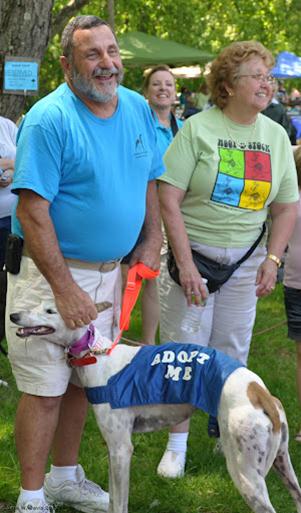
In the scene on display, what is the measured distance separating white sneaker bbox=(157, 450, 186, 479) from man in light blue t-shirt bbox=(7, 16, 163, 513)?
0.93 m

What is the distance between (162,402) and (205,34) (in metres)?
23.6

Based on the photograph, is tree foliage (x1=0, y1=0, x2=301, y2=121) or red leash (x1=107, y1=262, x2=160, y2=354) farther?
tree foliage (x1=0, y1=0, x2=301, y2=121)

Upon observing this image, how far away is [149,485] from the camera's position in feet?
13.4

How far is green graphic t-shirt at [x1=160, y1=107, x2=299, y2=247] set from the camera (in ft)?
12.8

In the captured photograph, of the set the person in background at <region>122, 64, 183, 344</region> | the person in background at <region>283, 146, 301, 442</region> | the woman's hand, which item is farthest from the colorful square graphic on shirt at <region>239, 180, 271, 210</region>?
the person in background at <region>122, 64, 183, 344</region>

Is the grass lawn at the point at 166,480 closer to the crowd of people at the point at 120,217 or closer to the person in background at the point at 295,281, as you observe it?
the crowd of people at the point at 120,217

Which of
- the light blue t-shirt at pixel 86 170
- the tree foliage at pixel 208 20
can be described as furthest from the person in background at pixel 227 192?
the tree foliage at pixel 208 20

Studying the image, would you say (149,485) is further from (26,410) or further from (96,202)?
(96,202)

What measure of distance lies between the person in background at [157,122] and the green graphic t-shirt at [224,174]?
7.50 ft

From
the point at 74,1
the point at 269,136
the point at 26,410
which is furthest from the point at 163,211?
the point at 74,1

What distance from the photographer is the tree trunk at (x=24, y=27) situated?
587 cm

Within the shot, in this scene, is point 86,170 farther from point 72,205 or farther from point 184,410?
point 184,410

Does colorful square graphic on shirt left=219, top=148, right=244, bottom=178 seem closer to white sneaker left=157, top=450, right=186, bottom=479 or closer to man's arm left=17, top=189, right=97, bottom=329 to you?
man's arm left=17, top=189, right=97, bottom=329

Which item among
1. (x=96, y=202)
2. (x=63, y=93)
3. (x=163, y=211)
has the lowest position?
(x=163, y=211)
